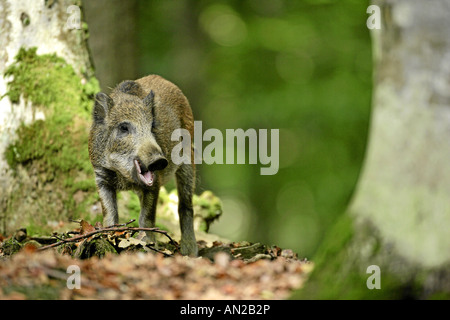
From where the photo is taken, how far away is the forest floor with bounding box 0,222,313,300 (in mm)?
4215

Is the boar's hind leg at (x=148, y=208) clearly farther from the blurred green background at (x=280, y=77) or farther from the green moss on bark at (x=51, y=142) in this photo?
the blurred green background at (x=280, y=77)

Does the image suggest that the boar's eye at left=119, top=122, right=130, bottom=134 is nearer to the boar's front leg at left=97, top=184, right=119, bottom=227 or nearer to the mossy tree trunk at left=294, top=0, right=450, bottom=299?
the boar's front leg at left=97, top=184, right=119, bottom=227

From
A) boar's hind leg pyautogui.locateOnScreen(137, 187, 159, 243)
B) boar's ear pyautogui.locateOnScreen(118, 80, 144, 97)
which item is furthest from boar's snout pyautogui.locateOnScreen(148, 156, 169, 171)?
boar's ear pyautogui.locateOnScreen(118, 80, 144, 97)

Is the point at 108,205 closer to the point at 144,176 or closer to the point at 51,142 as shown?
the point at 144,176

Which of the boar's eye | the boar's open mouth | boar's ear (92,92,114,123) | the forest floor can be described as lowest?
the forest floor

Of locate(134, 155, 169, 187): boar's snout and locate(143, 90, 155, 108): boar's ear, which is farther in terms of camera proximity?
locate(143, 90, 155, 108): boar's ear

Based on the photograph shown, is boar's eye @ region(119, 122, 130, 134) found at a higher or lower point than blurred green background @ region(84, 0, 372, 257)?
lower

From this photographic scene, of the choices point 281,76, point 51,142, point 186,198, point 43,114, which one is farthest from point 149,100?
point 281,76

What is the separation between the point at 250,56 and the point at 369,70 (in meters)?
3.47

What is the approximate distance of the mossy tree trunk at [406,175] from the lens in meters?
3.78

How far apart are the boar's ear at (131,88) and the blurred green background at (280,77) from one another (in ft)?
28.1

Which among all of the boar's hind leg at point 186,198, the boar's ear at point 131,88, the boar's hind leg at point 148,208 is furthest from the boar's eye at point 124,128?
the boar's hind leg at point 186,198

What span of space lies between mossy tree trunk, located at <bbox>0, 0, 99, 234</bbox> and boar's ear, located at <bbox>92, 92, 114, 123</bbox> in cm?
118

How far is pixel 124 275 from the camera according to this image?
461 cm
